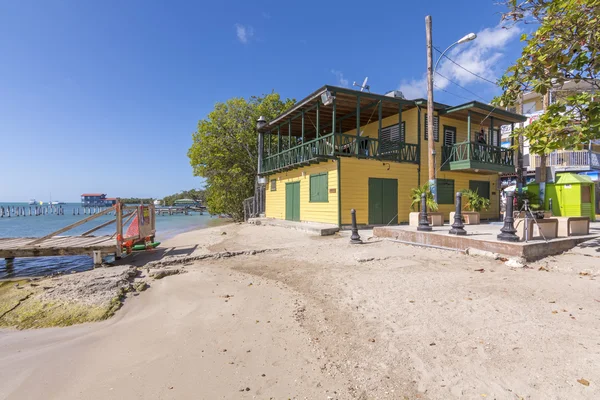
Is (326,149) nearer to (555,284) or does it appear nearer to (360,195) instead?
(360,195)

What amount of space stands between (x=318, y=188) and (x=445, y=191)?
652cm

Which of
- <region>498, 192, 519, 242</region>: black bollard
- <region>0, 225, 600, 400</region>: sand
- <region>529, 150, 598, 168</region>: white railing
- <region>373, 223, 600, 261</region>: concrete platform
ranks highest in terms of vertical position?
<region>529, 150, 598, 168</region>: white railing

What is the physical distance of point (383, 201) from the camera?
13312mm

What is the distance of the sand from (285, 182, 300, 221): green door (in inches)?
406

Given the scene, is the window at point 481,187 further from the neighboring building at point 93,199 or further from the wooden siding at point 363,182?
the neighboring building at point 93,199

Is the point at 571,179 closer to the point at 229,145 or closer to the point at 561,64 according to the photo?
the point at 561,64

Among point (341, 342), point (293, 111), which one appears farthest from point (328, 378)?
point (293, 111)

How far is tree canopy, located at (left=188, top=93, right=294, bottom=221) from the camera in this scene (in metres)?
22.3

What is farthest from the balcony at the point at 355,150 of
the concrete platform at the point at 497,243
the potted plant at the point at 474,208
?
the concrete platform at the point at 497,243

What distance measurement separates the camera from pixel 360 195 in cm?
1287

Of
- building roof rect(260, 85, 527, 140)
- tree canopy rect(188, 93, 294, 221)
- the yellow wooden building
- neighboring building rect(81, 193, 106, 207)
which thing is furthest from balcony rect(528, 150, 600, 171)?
neighboring building rect(81, 193, 106, 207)

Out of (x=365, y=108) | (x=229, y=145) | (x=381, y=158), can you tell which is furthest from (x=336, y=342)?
(x=229, y=145)

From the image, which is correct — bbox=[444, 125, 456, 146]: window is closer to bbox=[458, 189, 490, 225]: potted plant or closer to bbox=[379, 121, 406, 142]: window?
bbox=[379, 121, 406, 142]: window

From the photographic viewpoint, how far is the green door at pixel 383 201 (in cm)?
1309
